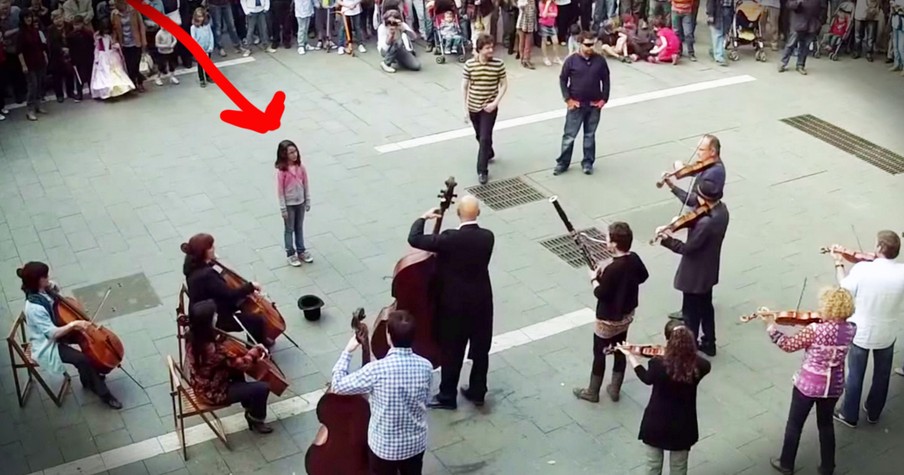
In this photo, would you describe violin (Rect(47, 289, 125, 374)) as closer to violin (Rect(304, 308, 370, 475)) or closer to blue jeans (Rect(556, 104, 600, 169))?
violin (Rect(304, 308, 370, 475))

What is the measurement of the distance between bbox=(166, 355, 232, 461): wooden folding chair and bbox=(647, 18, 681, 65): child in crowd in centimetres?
1049

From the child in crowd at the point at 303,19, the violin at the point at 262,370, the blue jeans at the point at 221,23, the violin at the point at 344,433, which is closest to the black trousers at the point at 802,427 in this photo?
the violin at the point at 344,433

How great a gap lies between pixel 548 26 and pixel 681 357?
10675 mm

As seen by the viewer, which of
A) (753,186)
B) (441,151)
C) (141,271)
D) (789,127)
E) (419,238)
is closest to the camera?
(419,238)

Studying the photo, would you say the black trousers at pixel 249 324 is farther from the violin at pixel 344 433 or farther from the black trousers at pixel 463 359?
the violin at pixel 344 433

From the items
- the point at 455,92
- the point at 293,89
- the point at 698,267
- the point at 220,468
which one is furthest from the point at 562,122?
the point at 220,468

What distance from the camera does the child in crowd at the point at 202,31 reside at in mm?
14945

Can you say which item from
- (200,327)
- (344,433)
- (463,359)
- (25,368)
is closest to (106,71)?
(25,368)

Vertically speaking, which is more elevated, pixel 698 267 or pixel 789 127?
pixel 698 267

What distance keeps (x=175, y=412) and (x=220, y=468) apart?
0.57 metres

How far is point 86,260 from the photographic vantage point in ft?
32.8

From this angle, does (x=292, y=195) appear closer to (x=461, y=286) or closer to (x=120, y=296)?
(x=120, y=296)

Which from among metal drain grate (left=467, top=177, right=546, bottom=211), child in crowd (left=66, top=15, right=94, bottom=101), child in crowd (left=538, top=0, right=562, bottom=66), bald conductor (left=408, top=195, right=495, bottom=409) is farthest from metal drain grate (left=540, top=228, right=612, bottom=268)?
child in crowd (left=66, top=15, right=94, bottom=101)

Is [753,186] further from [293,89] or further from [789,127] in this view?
[293,89]
